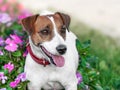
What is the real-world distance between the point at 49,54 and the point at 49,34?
0.20 meters

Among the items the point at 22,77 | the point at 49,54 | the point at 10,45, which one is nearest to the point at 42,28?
the point at 49,54

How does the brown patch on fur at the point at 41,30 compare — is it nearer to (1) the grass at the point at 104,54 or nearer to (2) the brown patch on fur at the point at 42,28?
(2) the brown patch on fur at the point at 42,28

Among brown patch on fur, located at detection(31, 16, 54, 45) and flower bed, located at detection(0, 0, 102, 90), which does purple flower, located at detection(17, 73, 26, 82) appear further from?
brown patch on fur, located at detection(31, 16, 54, 45)

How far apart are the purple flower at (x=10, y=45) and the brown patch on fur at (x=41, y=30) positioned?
2.32ft

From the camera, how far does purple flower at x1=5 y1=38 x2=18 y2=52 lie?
7.69 metres

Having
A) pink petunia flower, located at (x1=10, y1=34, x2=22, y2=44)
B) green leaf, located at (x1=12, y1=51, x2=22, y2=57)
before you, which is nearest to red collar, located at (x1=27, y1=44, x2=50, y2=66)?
green leaf, located at (x1=12, y1=51, x2=22, y2=57)

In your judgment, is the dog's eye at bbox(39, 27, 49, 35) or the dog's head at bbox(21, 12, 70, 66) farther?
the dog's eye at bbox(39, 27, 49, 35)

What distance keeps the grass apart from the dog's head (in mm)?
1328

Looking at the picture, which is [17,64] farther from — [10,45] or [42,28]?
[42,28]

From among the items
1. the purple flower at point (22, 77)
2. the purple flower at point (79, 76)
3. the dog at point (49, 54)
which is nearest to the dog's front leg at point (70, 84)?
the dog at point (49, 54)

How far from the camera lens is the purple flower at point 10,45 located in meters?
7.69

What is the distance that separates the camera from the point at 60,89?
7453mm

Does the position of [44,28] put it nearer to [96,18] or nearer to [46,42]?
[46,42]

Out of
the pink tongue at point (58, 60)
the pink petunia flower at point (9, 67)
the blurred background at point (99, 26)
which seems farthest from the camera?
the blurred background at point (99, 26)
